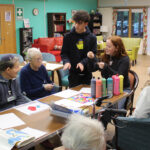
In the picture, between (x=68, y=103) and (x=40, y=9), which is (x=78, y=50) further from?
(x=40, y=9)

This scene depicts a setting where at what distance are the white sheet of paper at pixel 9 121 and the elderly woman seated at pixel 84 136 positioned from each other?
41.8 inches

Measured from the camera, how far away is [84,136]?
1.04 m

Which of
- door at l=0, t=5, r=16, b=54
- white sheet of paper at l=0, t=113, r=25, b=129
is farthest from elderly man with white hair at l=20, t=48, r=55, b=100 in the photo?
door at l=0, t=5, r=16, b=54

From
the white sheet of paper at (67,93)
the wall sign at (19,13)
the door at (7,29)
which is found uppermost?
the wall sign at (19,13)

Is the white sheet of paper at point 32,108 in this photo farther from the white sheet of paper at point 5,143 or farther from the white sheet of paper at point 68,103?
the white sheet of paper at point 5,143

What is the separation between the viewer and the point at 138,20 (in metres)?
12.0

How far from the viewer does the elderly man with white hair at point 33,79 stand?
3.09 meters

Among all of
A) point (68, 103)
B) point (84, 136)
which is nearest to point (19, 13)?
point (68, 103)

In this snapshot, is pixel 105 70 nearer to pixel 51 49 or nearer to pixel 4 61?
pixel 4 61

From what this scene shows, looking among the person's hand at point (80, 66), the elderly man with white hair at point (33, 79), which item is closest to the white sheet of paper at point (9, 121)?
the elderly man with white hair at point (33, 79)

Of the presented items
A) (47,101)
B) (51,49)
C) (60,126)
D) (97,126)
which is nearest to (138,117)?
(60,126)

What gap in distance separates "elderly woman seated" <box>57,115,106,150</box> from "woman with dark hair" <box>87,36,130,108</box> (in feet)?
6.91

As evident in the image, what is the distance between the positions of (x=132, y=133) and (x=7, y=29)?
22.3 ft

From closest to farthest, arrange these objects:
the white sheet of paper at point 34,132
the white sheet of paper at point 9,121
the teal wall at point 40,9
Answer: the white sheet of paper at point 34,132, the white sheet of paper at point 9,121, the teal wall at point 40,9
